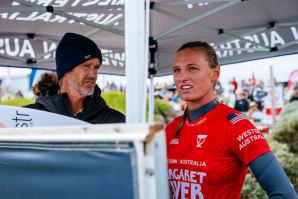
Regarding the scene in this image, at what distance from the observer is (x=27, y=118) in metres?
1.40

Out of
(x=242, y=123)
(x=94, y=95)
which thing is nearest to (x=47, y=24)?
(x=94, y=95)

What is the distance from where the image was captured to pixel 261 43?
4117 millimetres

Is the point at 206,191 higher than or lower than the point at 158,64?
lower

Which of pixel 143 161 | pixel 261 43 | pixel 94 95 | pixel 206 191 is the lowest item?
pixel 206 191

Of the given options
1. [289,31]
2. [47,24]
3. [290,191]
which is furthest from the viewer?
[289,31]

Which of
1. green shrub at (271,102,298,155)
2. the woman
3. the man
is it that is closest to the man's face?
the man

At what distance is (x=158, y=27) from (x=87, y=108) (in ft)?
6.56

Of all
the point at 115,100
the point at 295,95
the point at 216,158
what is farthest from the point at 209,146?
the point at 115,100

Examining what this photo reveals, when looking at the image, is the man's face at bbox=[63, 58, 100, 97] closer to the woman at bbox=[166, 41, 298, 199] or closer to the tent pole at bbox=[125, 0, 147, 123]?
the woman at bbox=[166, 41, 298, 199]

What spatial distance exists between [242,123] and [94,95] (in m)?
0.98

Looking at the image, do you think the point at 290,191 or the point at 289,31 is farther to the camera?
the point at 289,31

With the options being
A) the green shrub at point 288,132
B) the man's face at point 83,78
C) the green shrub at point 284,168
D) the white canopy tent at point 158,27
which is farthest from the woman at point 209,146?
the green shrub at point 288,132

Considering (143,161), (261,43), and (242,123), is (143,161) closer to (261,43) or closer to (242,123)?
(242,123)

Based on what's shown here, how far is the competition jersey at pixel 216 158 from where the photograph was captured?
1.31 m
